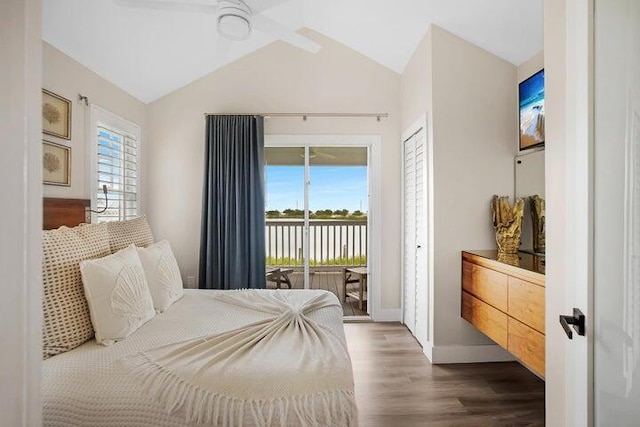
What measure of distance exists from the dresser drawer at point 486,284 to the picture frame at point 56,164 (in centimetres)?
319

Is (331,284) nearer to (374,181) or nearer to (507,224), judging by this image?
(374,181)

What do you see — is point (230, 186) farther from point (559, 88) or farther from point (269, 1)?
point (559, 88)

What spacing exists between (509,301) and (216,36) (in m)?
3.36

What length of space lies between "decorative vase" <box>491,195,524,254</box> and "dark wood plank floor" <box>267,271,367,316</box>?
1.93m

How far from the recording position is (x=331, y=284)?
15.1 ft

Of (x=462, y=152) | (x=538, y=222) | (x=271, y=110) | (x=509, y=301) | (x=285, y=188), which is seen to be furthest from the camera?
(x=285, y=188)

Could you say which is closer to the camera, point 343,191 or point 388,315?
point 388,315

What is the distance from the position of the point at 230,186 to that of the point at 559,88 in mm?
3123

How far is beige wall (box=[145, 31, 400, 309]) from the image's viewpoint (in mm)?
3945

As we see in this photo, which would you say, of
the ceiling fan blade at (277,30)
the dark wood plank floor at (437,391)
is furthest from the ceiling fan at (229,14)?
the dark wood plank floor at (437,391)

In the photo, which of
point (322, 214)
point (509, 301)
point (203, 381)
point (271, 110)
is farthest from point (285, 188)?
point (203, 381)

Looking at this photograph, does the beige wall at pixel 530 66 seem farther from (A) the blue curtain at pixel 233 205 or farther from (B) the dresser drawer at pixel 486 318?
(A) the blue curtain at pixel 233 205

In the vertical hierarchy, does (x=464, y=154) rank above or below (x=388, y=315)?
above

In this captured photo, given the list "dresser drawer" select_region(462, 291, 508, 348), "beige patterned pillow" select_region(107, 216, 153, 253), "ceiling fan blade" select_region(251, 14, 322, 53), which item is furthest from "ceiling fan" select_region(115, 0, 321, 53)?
"dresser drawer" select_region(462, 291, 508, 348)
